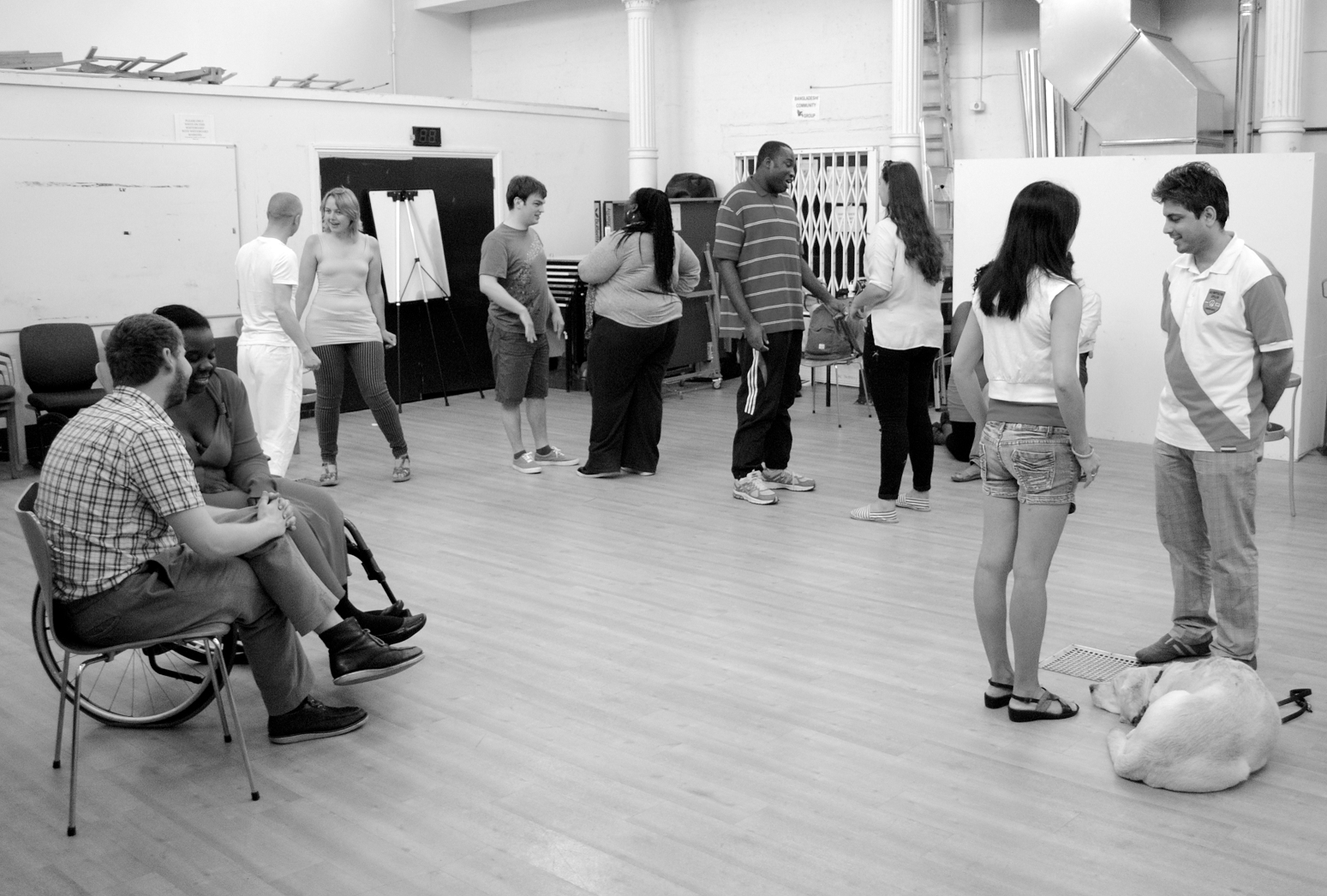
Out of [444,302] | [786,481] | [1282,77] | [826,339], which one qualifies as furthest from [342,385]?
[1282,77]

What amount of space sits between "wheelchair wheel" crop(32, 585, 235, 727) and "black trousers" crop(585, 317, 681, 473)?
2.82 m

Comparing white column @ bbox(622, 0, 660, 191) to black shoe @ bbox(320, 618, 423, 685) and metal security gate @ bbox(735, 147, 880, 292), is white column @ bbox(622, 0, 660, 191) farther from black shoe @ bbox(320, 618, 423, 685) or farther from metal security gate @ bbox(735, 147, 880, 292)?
black shoe @ bbox(320, 618, 423, 685)

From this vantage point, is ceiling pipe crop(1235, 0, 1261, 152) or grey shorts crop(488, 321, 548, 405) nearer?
grey shorts crop(488, 321, 548, 405)

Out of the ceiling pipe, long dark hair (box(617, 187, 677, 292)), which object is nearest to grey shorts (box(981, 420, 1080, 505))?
long dark hair (box(617, 187, 677, 292))

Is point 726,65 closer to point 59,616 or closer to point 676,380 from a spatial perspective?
point 676,380

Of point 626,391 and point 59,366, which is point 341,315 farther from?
point 59,366

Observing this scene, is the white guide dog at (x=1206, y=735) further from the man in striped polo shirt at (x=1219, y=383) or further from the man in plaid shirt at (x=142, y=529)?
the man in plaid shirt at (x=142, y=529)

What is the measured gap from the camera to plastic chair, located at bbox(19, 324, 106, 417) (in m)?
7.18

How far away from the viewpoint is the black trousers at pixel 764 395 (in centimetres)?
573

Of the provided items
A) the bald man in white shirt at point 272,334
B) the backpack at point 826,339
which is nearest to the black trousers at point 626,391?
the bald man in white shirt at point 272,334

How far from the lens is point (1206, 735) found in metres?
2.97

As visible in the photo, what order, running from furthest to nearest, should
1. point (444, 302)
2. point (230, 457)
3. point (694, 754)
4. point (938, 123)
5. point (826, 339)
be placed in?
point (444, 302) → point (938, 123) → point (826, 339) → point (230, 457) → point (694, 754)

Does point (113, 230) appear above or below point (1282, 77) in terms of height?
below

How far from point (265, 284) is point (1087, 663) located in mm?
3690
